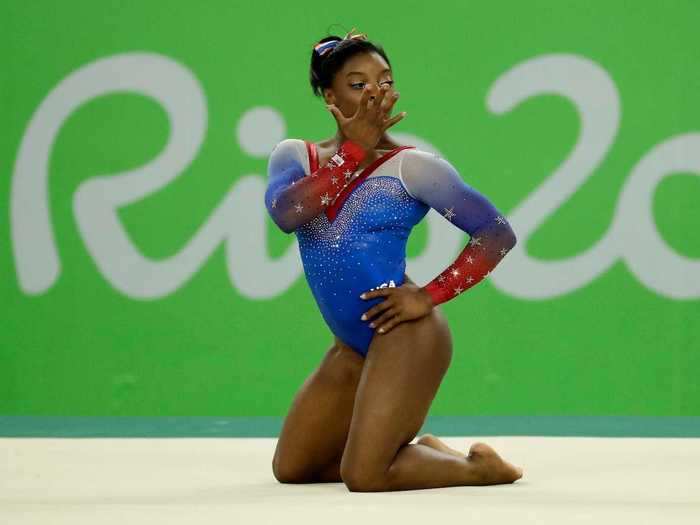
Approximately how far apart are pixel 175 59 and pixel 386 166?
2952 millimetres

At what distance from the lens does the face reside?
294cm

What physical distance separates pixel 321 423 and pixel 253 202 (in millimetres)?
2646

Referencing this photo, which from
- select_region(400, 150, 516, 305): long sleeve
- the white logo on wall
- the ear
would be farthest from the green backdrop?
select_region(400, 150, 516, 305): long sleeve

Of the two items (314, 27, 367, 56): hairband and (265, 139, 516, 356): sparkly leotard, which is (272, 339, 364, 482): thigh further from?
(314, 27, 367, 56): hairband

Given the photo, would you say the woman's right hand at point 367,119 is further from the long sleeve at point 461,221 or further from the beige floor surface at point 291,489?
the beige floor surface at point 291,489

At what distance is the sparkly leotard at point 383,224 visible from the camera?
285 cm

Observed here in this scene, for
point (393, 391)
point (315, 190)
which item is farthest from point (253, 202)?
point (393, 391)

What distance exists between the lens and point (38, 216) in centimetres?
561

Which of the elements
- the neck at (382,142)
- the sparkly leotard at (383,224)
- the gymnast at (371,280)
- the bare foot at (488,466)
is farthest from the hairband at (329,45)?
the bare foot at (488,466)

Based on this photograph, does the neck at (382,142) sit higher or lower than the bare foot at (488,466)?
higher

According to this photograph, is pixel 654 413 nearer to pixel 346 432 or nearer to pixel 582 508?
pixel 346 432

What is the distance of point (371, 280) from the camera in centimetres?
287

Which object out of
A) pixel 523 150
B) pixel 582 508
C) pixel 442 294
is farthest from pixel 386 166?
pixel 523 150

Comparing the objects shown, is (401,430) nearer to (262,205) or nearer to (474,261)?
(474,261)
